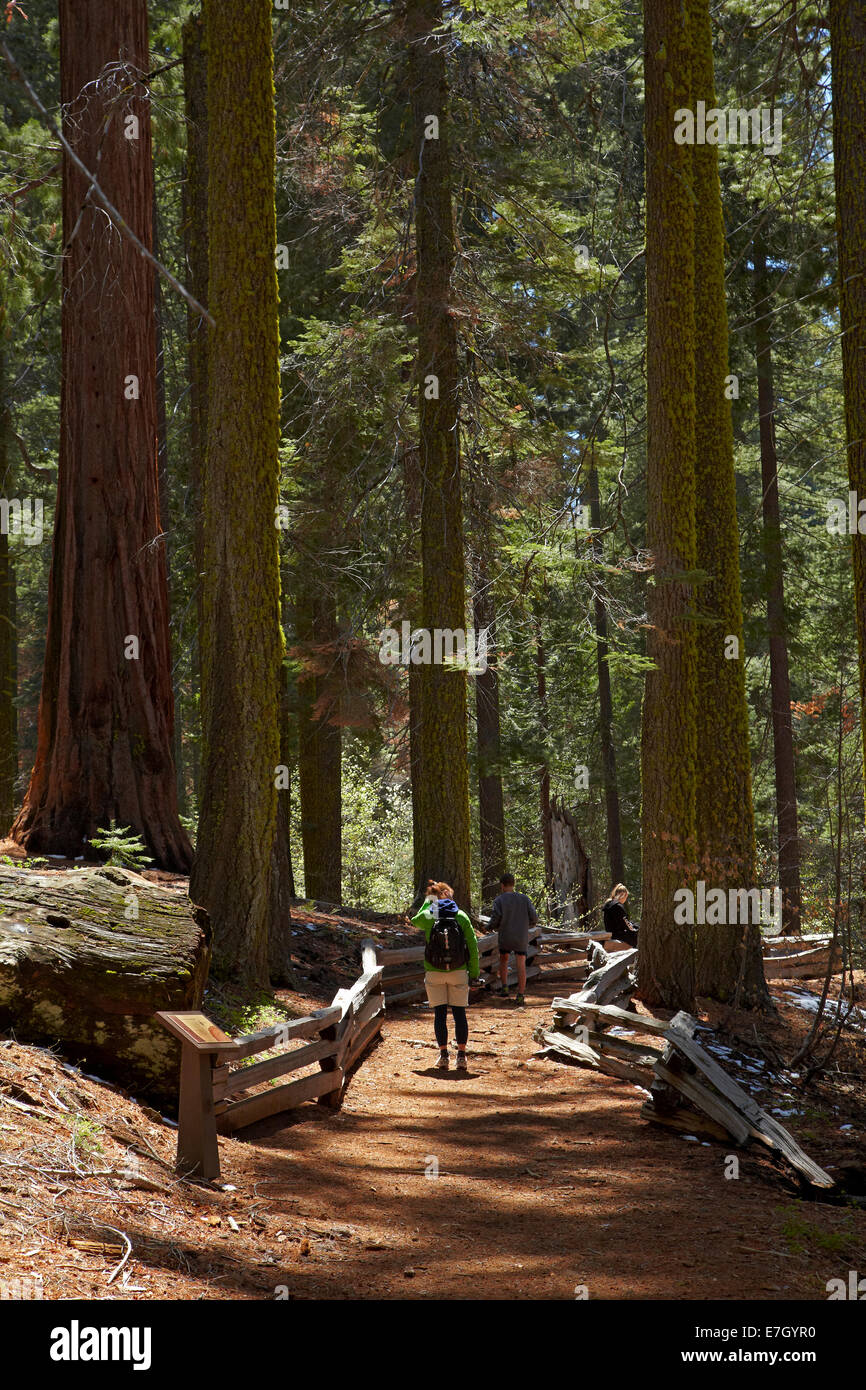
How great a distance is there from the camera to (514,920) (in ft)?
47.9

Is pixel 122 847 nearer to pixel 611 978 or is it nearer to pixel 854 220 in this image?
pixel 611 978

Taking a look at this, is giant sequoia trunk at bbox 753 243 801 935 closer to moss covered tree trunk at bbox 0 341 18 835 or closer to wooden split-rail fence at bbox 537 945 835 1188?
wooden split-rail fence at bbox 537 945 835 1188

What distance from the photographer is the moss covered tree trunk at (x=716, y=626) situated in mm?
12336

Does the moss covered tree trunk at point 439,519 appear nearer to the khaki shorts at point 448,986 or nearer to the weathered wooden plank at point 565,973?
the weathered wooden plank at point 565,973

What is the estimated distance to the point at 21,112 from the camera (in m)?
19.3

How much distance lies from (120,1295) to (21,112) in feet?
66.7

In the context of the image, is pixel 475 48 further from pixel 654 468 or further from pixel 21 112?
pixel 21 112

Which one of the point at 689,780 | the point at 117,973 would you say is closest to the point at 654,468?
the point at 689,780

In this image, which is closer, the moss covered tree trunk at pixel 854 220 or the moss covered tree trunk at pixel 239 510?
the moss covered tree trunk at pixel 854 220

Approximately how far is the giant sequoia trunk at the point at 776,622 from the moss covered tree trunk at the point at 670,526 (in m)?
9.23

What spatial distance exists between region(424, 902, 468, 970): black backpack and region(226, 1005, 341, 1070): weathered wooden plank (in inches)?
83.0

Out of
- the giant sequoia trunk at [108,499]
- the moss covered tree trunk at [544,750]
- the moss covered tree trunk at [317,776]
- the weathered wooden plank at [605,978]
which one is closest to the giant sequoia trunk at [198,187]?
the giant sequoia trunk at [108,499]

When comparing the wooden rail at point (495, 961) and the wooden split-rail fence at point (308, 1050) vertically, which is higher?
the wooden split-rail fence at point (308, 1050)

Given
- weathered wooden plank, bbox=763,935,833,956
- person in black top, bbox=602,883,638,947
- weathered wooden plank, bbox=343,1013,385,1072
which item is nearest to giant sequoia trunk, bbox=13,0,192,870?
weathered wooden plank, bbox=343,1013,385,1072
